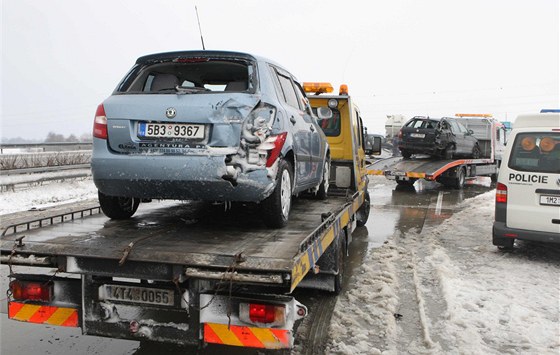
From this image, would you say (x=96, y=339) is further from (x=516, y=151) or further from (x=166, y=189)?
(x=516, y=151)

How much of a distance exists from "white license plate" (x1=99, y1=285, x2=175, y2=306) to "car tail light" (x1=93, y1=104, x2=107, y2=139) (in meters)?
1.29

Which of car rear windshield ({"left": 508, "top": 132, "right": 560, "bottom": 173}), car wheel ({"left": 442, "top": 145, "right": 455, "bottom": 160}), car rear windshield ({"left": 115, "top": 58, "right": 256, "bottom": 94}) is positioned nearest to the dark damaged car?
car wheel ({"left": 442, "top": 145, "right": 455, "bottom": 160})

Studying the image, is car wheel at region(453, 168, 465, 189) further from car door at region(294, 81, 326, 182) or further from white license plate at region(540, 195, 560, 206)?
car door at region(294, 81, 326, 182)

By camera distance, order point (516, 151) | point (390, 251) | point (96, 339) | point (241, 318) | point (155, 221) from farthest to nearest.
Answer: point (390, 251)
point (516, 151)
point (155, 221)
point (96, 339)
point (241, 318)

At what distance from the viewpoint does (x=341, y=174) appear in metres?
7.89

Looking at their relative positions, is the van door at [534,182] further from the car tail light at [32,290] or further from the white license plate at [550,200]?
the car tail light at [32,290]

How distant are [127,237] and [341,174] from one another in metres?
4.60

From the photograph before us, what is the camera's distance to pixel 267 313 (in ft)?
10.1

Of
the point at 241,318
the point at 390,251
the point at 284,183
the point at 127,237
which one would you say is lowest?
the point at 390,251

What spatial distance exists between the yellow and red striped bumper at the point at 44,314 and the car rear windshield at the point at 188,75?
5.97 ft

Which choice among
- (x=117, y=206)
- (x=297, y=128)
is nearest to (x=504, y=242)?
(x=297, y=128)

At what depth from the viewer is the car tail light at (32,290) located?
11.3 ft

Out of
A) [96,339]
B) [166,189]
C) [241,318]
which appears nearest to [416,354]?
[241,318]

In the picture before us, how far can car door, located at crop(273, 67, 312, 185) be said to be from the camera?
15.7ft
